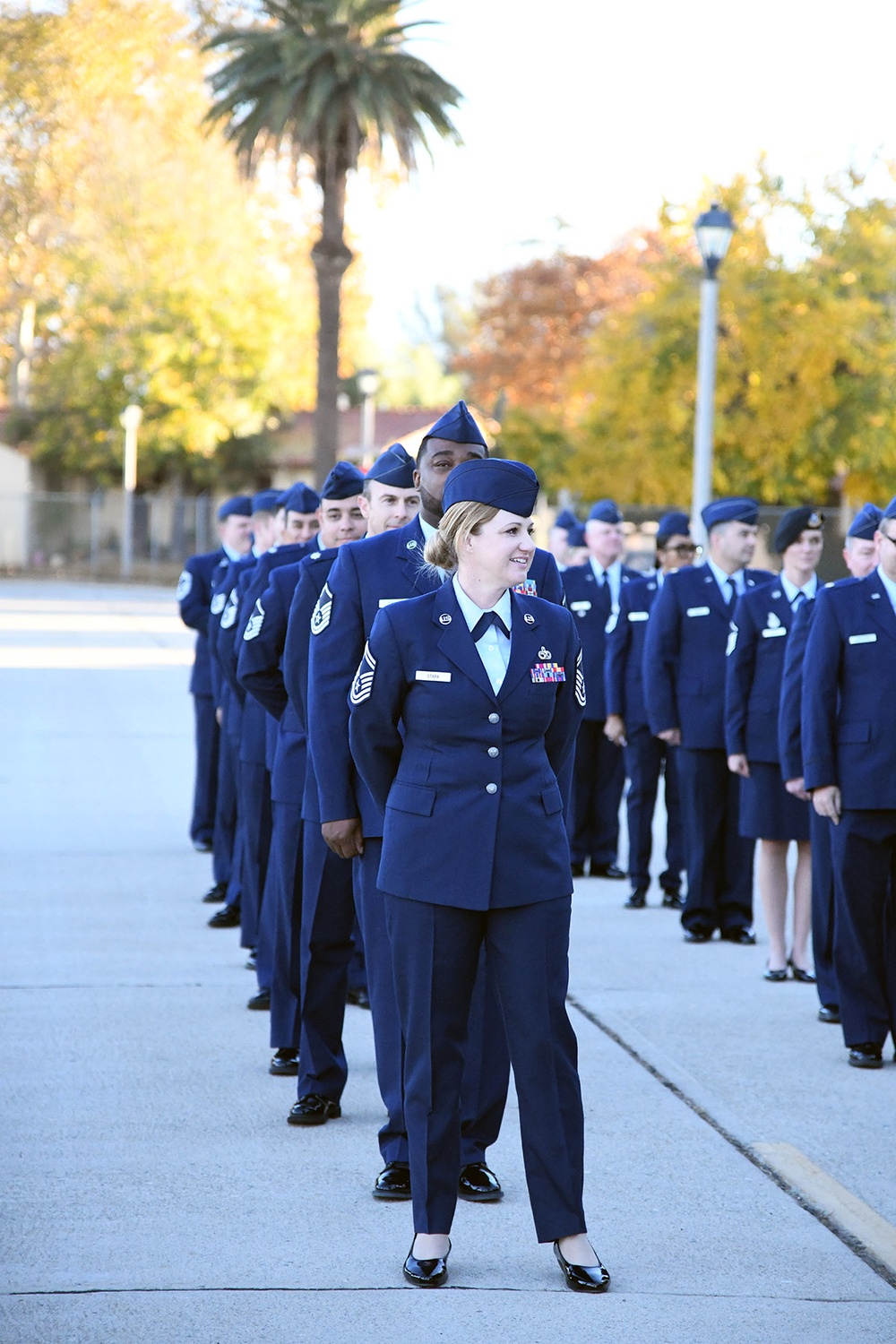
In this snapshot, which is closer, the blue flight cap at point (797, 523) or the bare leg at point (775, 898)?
the blue flight cap at point (797, 523)

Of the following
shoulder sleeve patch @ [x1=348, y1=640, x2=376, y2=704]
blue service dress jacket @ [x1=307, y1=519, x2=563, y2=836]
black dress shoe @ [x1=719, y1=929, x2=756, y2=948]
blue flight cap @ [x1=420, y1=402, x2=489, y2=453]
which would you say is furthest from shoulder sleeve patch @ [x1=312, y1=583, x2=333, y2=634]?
black dress shoe @ [x1=719, y1=929, x2=756, y2=948]

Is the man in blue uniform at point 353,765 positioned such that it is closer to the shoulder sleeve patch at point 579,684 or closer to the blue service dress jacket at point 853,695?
the shoulder sleeve patch at point 579,684

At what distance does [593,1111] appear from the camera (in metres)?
6.14

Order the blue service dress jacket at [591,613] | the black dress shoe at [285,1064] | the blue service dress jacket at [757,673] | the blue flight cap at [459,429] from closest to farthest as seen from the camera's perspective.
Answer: the blue flight cap at [459,429] → the black dress shoe at [285,1064] → the blue service dress jacket at [757,673] → the blue service dress jacket at [591,613]

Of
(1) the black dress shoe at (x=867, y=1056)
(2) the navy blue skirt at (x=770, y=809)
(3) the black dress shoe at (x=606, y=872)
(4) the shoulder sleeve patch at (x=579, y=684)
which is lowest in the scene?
(3) the black dress shoe at (x=606, y=872)

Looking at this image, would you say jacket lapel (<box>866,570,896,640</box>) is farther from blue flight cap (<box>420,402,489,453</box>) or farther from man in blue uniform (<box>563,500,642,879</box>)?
man in blue uniform (<box>563,500,642,879</box>)

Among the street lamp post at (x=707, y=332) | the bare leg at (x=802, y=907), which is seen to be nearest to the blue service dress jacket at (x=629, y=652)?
the bare leg at (x=802, y=907)

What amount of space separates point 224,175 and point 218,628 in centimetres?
4927

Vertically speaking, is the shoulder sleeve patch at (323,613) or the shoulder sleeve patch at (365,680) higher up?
the shoulder sleeve patch at (323,613)

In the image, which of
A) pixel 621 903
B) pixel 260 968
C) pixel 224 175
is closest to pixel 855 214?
pixel 621 903

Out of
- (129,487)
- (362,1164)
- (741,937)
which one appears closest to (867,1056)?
(362,1164)

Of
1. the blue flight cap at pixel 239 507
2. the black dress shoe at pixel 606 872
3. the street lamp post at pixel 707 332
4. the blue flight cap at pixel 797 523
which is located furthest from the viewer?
the street lamp post at pixel 707 332

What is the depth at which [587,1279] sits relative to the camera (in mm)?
4504

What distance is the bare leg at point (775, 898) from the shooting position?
8.36m
